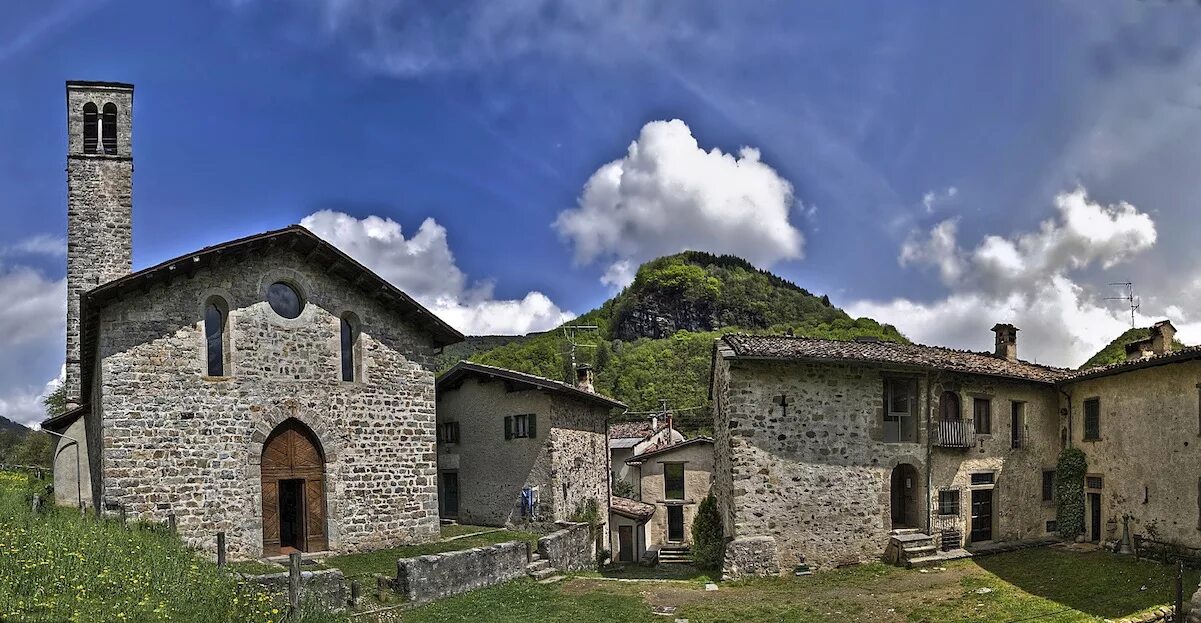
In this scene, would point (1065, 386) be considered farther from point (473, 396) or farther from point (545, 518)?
point (473, 396)

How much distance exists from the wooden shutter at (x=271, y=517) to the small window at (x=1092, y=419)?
23.9 m

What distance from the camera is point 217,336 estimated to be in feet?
65.6

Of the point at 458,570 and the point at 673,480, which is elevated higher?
the point at 458,570

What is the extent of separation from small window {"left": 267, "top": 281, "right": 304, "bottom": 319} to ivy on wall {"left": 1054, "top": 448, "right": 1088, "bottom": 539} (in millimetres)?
23746

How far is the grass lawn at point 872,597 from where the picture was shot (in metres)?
17.0

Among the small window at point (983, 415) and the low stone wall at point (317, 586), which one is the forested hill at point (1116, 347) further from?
the low stone wall at point (317, 586)

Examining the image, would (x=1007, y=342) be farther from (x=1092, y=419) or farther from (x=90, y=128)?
(x=90, y=128)

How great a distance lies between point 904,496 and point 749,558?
6801 millimetres

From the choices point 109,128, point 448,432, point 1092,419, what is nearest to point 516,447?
point 448,432

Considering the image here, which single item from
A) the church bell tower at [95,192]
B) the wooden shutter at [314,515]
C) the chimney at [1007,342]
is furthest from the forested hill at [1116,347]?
the church bell tower at [95,192]

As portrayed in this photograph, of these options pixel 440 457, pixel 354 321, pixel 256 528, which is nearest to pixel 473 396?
pixel 440 457

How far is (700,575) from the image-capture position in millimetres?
22969

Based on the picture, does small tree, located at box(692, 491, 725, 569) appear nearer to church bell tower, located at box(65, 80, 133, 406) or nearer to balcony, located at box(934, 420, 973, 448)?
balcony, located at box(934, 420, 973, 448)

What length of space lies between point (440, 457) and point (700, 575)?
38.1ft
